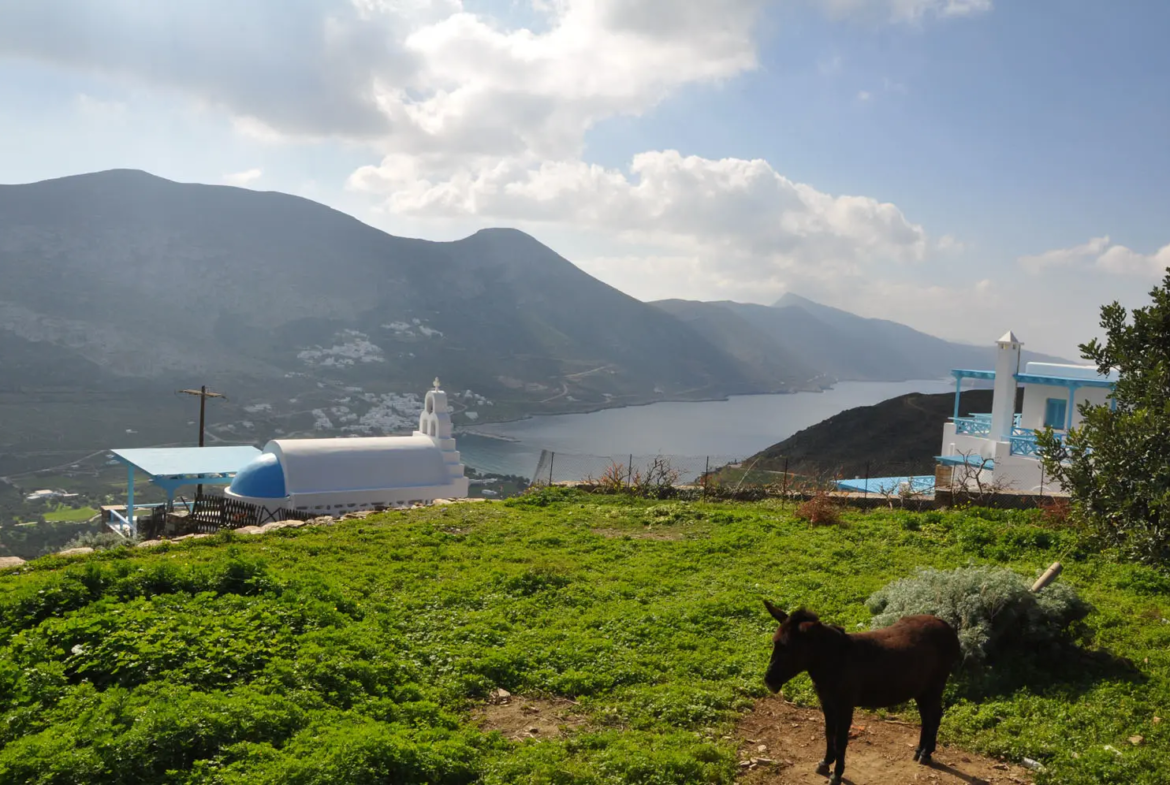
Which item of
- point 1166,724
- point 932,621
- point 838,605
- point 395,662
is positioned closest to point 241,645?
point 395,662

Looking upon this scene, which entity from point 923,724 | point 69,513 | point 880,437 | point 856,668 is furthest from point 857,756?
point 69,513

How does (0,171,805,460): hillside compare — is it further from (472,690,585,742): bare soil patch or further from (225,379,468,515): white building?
(472,690,585,742): bare soil patch

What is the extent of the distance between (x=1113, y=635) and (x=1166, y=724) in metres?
1.92

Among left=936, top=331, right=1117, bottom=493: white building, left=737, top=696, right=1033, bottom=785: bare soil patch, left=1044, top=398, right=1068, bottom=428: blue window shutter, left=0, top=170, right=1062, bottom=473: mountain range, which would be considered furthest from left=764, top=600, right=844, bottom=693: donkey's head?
left=0, top=170, right=1062, bottom=473: mountain range

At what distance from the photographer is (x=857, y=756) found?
18.7 ft

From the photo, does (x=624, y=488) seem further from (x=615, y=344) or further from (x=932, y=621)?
(x=615, y=344)

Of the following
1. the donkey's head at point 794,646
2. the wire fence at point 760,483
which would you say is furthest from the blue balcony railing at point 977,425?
the donkey's head at point 794,646

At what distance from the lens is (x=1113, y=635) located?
7715mm

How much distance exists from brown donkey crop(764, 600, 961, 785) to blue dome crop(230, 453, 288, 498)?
18.5m

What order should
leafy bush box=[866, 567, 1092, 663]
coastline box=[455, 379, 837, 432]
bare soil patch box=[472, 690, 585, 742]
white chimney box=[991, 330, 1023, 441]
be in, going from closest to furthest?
bare soil patch box=[472, 690, 585, 742] → leafy bush box=[866, 567, 1092, 663] → white chimney box=[991, 330, 1023, 441] → coastline box=[455, 379, 837, 432]

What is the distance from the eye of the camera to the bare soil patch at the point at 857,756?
537cm

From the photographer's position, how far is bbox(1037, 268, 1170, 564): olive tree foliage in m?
5.78

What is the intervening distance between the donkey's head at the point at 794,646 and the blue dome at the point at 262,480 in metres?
18.6

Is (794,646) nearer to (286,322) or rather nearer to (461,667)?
(461,667)
